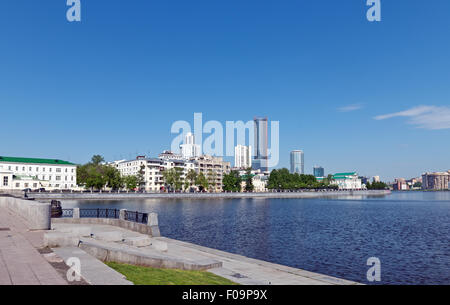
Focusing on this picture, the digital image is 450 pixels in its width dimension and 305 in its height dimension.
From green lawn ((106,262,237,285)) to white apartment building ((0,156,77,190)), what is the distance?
407ft

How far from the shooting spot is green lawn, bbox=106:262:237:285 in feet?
37.8

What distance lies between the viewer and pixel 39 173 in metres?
138

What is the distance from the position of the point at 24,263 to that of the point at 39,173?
465 feet

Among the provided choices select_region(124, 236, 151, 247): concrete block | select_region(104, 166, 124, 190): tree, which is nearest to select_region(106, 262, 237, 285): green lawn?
select_region(124, 236, 151, 247): concrete block

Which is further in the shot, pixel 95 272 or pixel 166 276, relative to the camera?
pixel 166 276

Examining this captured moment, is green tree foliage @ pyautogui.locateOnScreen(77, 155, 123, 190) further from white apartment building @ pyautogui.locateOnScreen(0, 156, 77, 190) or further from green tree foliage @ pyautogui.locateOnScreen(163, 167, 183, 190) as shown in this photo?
green tree foliage @ pyautogui.locateOnScreen(163, 167, 183, 190)

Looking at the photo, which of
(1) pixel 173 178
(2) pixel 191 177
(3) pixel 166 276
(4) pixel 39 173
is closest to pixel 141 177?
(1) pixel 173 178

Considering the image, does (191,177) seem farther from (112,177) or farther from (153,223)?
(153,223)

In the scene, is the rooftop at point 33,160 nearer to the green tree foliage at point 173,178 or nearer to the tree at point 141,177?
the tree at point 141,177

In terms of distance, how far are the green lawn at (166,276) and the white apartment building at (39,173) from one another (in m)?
124

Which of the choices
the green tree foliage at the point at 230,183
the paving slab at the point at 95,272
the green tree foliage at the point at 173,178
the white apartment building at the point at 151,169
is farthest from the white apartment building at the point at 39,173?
the paving slab at the point at 95,272

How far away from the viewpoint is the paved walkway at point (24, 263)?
9.69 metres
